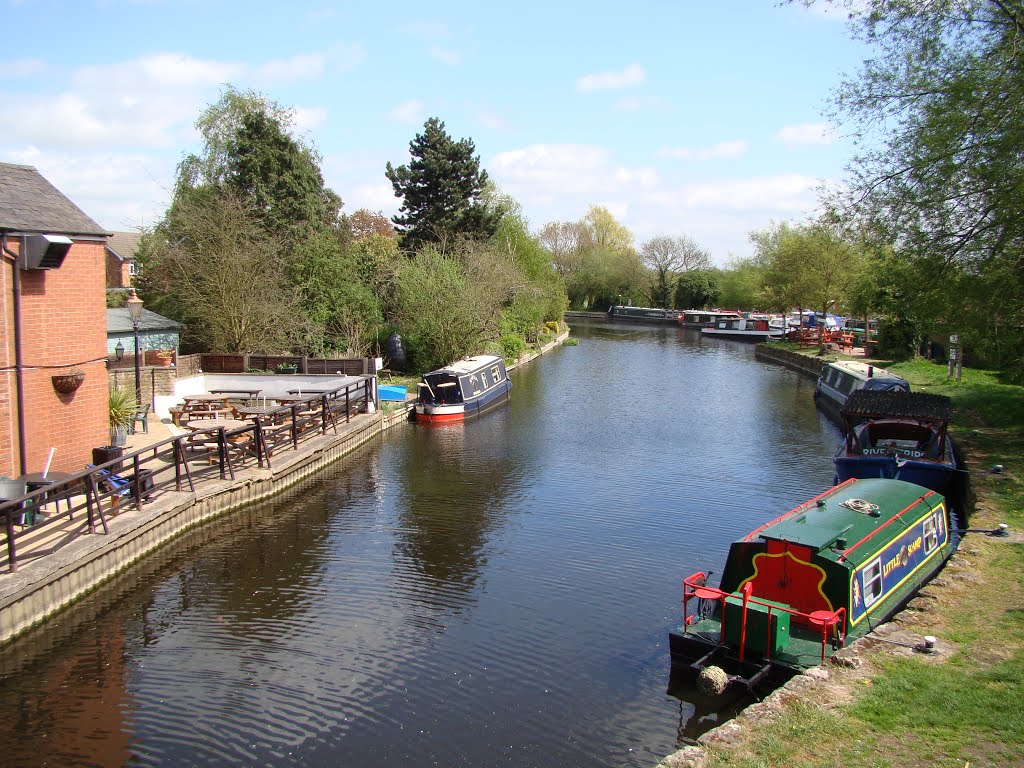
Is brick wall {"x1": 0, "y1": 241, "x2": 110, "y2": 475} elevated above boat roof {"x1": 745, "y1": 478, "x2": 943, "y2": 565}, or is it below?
above

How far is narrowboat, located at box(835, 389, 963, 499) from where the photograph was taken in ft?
51.9

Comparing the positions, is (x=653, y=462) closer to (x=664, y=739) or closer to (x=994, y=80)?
(x=994, y=80)

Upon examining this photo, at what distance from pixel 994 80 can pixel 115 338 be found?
24.1 metres

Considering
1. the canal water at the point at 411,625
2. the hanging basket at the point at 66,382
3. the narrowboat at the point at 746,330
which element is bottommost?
the canal water at the point at 411,625

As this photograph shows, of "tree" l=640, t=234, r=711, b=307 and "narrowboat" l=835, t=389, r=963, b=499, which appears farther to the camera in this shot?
"tree" l=640, t=234, r=711, b=307

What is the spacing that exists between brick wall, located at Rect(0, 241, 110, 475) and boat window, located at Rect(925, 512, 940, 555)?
14.1 metres

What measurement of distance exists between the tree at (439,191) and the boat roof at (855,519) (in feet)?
109

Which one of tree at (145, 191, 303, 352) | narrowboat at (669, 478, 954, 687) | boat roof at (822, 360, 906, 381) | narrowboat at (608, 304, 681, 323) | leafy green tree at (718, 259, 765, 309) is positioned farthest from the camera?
narrowboat at (608, 304, 681, 323)

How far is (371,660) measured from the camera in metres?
9.81

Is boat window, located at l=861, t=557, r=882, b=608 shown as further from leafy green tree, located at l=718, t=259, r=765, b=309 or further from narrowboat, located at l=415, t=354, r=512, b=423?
leafy green tree, located at l=718, t=259, r=765, b=309

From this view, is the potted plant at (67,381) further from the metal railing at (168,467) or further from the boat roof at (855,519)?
the boat roof at (855,519)

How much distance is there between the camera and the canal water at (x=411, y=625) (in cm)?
823

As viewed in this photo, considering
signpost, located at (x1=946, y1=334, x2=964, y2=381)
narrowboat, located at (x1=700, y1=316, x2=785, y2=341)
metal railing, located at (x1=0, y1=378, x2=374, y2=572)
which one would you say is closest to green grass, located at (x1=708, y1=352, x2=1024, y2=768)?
metal railing, located at (x1=0, y1=378, x2=374, y2=572)

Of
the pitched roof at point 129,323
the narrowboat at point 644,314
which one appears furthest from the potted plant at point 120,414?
the narrowboat at point 644,314
